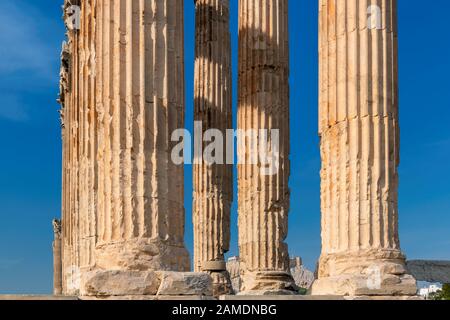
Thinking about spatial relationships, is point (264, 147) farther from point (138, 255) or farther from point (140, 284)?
point (140, 284)

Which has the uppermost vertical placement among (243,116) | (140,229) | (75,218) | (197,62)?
(197,62)

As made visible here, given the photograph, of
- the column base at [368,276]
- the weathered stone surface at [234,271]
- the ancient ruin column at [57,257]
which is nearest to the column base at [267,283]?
the column base at [368,276]

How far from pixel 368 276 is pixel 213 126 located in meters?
16.7

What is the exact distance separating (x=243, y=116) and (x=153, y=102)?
1413cm

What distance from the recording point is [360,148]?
24156mm

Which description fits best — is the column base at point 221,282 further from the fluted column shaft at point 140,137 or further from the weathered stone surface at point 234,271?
the weathered stone surface at point 234,271

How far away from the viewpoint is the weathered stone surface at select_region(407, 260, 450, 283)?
3209 centimetres

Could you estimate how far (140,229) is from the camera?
20.1 m

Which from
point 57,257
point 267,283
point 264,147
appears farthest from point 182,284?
point 57,257

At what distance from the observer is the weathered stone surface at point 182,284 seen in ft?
62.8

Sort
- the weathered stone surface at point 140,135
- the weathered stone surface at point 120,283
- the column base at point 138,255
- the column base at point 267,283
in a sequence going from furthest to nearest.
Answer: the column base at point 267,283 → the weathered stone surface at point 140,135 → the column base at point 138,255 → the weathered stone surface at point 120,283

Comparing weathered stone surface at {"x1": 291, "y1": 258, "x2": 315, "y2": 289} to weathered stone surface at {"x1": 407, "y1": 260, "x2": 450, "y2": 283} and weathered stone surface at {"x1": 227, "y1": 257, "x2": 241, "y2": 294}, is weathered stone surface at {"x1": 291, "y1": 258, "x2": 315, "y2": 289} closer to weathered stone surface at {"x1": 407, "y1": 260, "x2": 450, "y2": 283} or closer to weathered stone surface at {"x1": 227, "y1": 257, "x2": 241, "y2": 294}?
weathered stone surface at {"x1": 227, "y1": 257, "x2": 241, "y2": 294}
